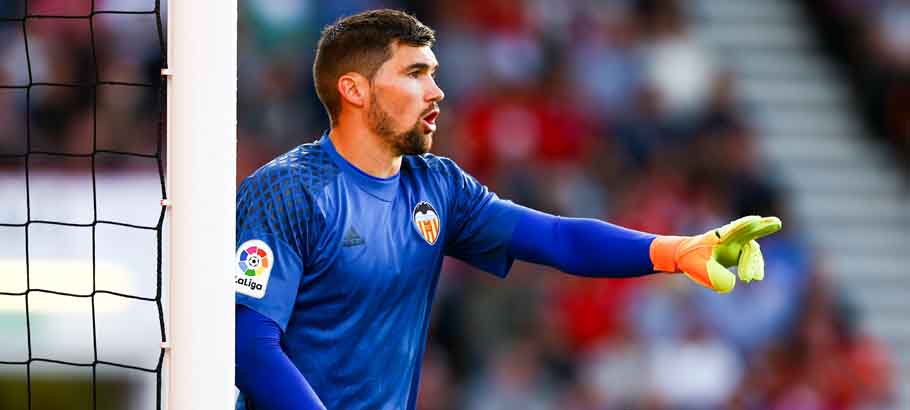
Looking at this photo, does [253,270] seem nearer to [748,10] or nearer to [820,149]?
[820,149]

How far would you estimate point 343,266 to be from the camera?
4.36 metres

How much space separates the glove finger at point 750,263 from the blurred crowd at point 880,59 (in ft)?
27.9

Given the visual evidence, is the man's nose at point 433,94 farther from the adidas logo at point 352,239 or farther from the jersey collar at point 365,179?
the adidas logo at point 352,239

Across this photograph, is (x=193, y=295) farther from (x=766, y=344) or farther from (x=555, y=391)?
(x=766, y=344)

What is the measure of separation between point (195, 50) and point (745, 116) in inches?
363

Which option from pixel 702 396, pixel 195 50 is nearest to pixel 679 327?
pixel 702 396

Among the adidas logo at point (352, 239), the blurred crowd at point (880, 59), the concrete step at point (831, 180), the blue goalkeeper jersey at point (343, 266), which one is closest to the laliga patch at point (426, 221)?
the blue goalkeeper jersey at point (343, 266)

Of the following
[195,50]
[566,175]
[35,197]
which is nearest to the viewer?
[195,50]

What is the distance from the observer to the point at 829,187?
1255 centimetres

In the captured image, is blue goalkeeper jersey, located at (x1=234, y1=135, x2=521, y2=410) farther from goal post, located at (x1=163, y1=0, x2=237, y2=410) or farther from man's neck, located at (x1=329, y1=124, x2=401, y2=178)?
goal post, located at (x1=163, y1=0, x2=237, y2=410)

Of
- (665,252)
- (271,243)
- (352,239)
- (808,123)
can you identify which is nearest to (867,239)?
(808,123)

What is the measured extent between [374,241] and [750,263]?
1.02 m

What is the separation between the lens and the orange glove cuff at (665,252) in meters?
4.41

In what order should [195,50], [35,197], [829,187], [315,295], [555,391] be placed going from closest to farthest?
[195,50] < [315,295] < [35,197] < [555,391] < [829,187]
